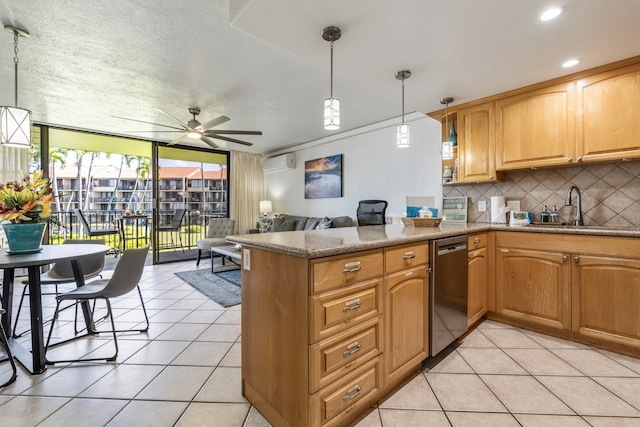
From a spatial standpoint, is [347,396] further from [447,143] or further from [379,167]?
[379,167]

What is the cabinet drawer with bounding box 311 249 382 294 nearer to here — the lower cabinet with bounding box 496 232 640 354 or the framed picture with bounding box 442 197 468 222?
the lower cabinet with bounding box 496 232 640 354

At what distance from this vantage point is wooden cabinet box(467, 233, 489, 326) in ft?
7.61

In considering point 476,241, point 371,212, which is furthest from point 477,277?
point 371,212

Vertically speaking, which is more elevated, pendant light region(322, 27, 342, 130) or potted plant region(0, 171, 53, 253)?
pendant light region(322, 27, 342, 130)

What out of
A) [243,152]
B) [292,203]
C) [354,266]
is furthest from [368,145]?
[354,266]

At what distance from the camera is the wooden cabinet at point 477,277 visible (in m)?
2.32

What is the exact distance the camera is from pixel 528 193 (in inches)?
112

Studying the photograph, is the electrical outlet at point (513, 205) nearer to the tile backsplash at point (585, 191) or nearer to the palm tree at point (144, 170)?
the tile backsplash at point (585, 191)

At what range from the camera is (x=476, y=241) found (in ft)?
7.82

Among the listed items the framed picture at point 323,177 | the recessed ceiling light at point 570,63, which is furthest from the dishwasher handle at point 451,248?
the framed picture at point 323,177

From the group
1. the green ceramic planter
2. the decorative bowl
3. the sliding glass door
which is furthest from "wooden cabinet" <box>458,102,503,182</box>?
the sliding glass door

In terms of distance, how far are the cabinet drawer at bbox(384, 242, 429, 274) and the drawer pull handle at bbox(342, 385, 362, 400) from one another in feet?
1.89

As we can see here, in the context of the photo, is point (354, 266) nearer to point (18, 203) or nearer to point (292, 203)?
point (18, 203)

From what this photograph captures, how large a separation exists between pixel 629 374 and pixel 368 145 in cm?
373
